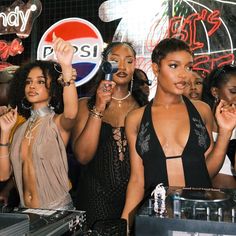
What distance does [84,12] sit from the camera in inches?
121

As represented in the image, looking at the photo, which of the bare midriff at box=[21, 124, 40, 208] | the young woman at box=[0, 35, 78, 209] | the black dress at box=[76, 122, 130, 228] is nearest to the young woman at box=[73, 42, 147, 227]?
the black dress at box=[76, 122, 130, 228]

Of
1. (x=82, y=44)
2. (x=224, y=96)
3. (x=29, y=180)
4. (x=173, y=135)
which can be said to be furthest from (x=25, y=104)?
(x=224, y=96)

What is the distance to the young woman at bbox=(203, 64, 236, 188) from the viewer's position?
2.20m

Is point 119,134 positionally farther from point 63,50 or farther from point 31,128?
point 63,50

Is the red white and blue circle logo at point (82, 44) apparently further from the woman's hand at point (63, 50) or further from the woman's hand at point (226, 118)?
the woman's hand at point (226, 118)

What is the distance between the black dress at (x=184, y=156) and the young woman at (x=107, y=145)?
468 millimetres

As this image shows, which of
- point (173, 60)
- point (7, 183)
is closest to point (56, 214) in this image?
point (173, 60)

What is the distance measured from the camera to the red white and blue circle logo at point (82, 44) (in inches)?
119

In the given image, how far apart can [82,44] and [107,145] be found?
1245 millimetres

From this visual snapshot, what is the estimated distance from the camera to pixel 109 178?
7.09 feet

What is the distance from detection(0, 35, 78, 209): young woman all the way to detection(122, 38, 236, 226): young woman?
0.45 m

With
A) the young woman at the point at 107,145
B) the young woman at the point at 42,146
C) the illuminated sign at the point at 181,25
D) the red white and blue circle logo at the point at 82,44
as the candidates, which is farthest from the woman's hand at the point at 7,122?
the illuminated sign at the point at 181,25

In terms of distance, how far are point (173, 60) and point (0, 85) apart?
2.00 metres

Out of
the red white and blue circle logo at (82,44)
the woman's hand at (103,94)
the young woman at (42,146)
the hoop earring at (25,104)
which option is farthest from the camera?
the red white and blue circle logo at (82,44)
